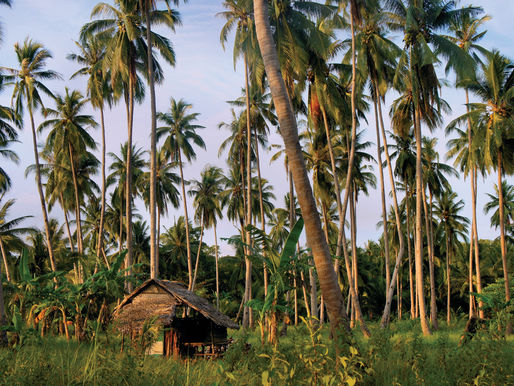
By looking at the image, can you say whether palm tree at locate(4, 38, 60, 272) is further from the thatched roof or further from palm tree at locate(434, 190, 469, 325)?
palm tree at locate(434, 190, 469, 325)

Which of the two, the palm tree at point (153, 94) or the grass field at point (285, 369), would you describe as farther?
the palm tree at point (153, 94)

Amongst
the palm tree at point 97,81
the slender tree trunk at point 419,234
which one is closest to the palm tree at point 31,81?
the palm tree at point 97,81

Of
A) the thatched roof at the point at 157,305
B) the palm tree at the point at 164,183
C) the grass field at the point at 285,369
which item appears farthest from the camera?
the palm tree at the point at 164,183

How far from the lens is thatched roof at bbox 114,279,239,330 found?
15094 mm

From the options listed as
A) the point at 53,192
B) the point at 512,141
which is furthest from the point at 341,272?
the point at 53,192

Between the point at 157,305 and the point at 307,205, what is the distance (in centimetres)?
979

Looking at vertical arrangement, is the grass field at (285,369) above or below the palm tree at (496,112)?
below

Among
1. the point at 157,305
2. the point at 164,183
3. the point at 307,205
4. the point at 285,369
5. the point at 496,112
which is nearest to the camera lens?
the point at 285,369

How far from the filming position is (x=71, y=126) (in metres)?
29.7

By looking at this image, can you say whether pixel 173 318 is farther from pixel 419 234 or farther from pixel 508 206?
pixel 508 206

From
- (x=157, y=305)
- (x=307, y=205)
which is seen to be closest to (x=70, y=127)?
(x=157, y=305)

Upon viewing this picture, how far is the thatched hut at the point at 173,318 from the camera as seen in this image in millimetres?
15156

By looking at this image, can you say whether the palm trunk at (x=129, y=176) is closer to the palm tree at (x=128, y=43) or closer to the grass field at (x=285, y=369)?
the palm tree at (x=128, y=43)

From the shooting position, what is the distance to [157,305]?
15805 mm
